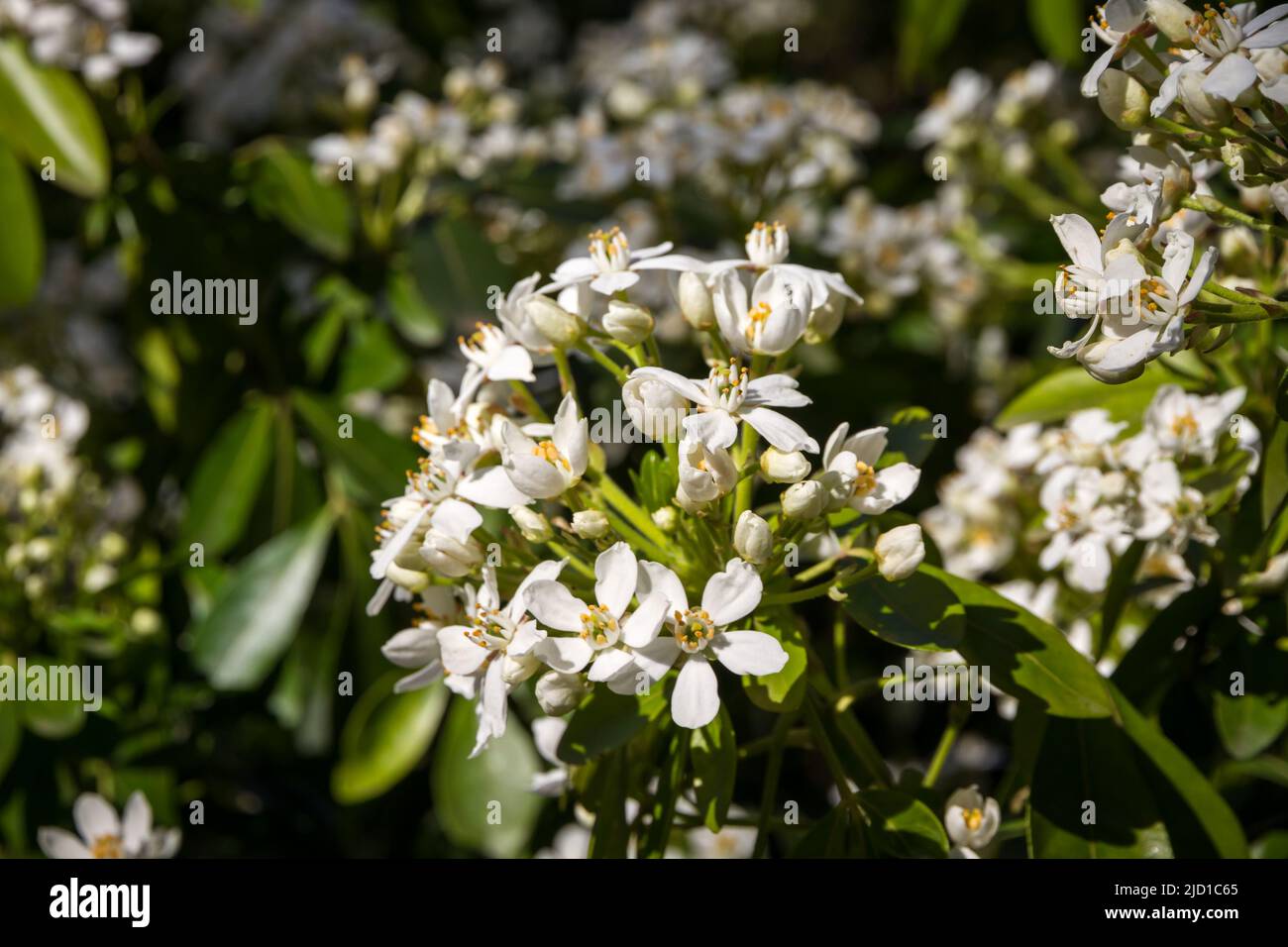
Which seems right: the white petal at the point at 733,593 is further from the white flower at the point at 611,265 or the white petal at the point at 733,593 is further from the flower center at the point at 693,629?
the white flower at the point at 611,265

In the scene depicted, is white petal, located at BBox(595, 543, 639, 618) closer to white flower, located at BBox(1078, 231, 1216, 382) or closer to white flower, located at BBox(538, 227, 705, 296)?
white flower, located at BBox(538, 227, 705, 296)

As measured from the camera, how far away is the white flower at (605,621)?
1.01 meters

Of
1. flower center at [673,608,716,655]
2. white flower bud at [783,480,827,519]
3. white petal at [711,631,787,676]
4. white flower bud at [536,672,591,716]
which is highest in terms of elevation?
white flower bud at [783,480,827,519]

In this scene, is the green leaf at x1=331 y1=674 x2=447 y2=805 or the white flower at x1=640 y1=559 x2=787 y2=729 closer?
the white flower at x1=640 y1=559 x2=787 y2=729

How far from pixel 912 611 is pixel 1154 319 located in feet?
1.14

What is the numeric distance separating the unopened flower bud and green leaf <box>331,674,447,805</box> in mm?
1278

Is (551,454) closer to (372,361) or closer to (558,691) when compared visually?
(558,691)

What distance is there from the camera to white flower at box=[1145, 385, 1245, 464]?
1303 mm

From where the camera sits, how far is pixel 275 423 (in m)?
2.20

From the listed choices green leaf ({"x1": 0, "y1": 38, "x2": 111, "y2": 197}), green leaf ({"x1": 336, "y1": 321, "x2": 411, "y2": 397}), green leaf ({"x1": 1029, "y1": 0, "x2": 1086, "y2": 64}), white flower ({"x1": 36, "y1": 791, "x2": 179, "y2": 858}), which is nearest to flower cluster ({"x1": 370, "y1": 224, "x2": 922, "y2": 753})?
white flower ({"x1": 36, "y1": 791, "x2": 179, "y2": 858})

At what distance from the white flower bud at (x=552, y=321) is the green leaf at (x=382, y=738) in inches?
32.9

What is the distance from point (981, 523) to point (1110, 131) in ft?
6.55
